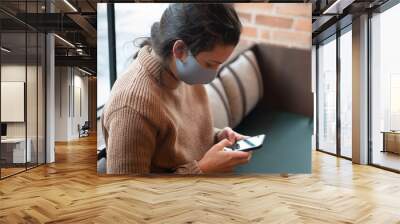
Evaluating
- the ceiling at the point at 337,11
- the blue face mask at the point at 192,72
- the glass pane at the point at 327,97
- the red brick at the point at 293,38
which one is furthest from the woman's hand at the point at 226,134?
the glass pane at the point at 327,97

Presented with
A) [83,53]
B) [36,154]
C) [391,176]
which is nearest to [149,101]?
[36,154]

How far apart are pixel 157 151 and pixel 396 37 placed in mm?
4723

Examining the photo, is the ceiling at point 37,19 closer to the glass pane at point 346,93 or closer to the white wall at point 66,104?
the glass pane at point 346,93

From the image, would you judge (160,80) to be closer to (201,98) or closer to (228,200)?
(201,98)

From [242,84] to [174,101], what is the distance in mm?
1125

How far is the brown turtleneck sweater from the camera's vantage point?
612cm

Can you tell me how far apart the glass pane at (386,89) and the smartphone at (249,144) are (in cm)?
254

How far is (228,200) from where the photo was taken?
486 cm

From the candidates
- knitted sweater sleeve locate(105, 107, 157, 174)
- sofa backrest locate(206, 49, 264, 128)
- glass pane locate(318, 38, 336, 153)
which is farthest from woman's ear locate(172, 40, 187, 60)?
glass pane locate(318, 38, 336, 153)

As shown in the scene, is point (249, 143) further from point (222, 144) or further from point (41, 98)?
point (41, 98)

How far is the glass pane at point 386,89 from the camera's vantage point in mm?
7383

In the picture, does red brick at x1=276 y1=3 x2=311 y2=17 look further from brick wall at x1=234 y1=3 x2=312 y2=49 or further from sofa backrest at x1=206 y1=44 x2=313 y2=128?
sofa backrest at x1=206 y1=44 x2=313 y2=128

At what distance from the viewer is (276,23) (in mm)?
6617

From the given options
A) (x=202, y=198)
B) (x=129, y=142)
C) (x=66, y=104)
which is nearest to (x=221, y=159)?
(x=129, y=142)
